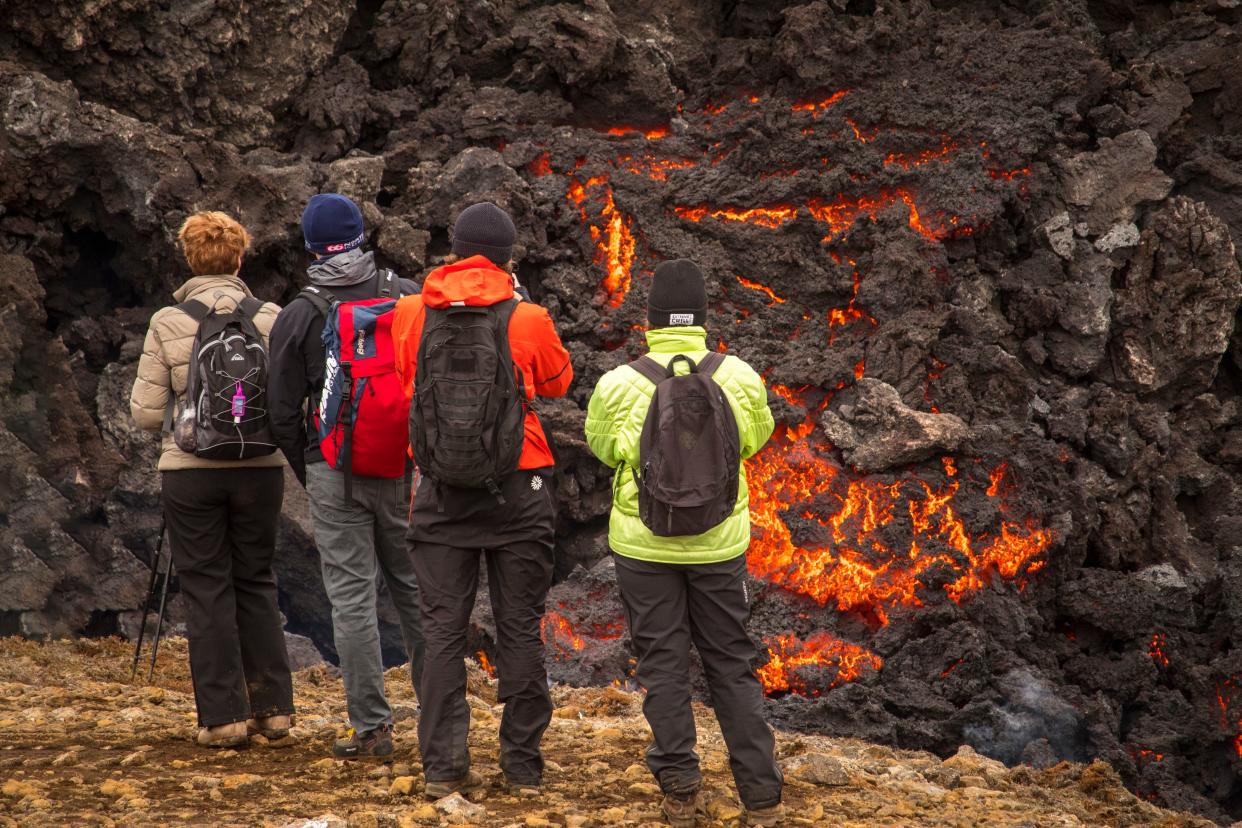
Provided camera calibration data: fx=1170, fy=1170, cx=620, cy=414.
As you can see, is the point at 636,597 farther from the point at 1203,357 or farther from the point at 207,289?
the point at 1203,357

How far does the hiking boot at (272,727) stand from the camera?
536 centimetres

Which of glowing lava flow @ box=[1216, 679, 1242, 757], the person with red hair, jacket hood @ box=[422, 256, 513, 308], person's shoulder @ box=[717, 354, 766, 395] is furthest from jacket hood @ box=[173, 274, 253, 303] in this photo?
glowing lava flow @ box=[1216, 679, 1242, 757]

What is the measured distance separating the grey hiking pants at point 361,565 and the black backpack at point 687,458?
1.21 metres

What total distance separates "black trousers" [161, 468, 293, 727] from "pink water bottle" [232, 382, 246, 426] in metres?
0.27

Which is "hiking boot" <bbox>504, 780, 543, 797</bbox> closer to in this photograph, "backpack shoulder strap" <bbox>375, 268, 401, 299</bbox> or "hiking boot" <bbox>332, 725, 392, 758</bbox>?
"hiking boot" <bbox>332, 725, 392, 758</bbox>

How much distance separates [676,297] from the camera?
4512 millimetres

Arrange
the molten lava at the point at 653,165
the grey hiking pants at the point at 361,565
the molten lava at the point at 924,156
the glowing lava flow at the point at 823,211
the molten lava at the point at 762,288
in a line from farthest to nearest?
the molten lava at the point at 653,165 < the molten lava at the point at 924,156 < the glowing lava flow at the point at 823,211 < the molten lava at the point at 762,288 < the grey hiking pants at the point at 361,565

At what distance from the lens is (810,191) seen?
36.3ft

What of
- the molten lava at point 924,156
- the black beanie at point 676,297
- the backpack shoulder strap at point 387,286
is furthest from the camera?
the molten lava at point 924,156

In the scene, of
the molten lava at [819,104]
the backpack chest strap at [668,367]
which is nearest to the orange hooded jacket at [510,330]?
the backpack chest strap at [668,367]

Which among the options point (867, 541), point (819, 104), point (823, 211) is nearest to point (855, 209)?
point (823, 211)

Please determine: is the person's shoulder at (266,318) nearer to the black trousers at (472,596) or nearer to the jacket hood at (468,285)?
the jacket hood at (468,285)

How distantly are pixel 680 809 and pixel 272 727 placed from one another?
2.06m

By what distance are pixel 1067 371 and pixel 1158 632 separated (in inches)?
97.3
